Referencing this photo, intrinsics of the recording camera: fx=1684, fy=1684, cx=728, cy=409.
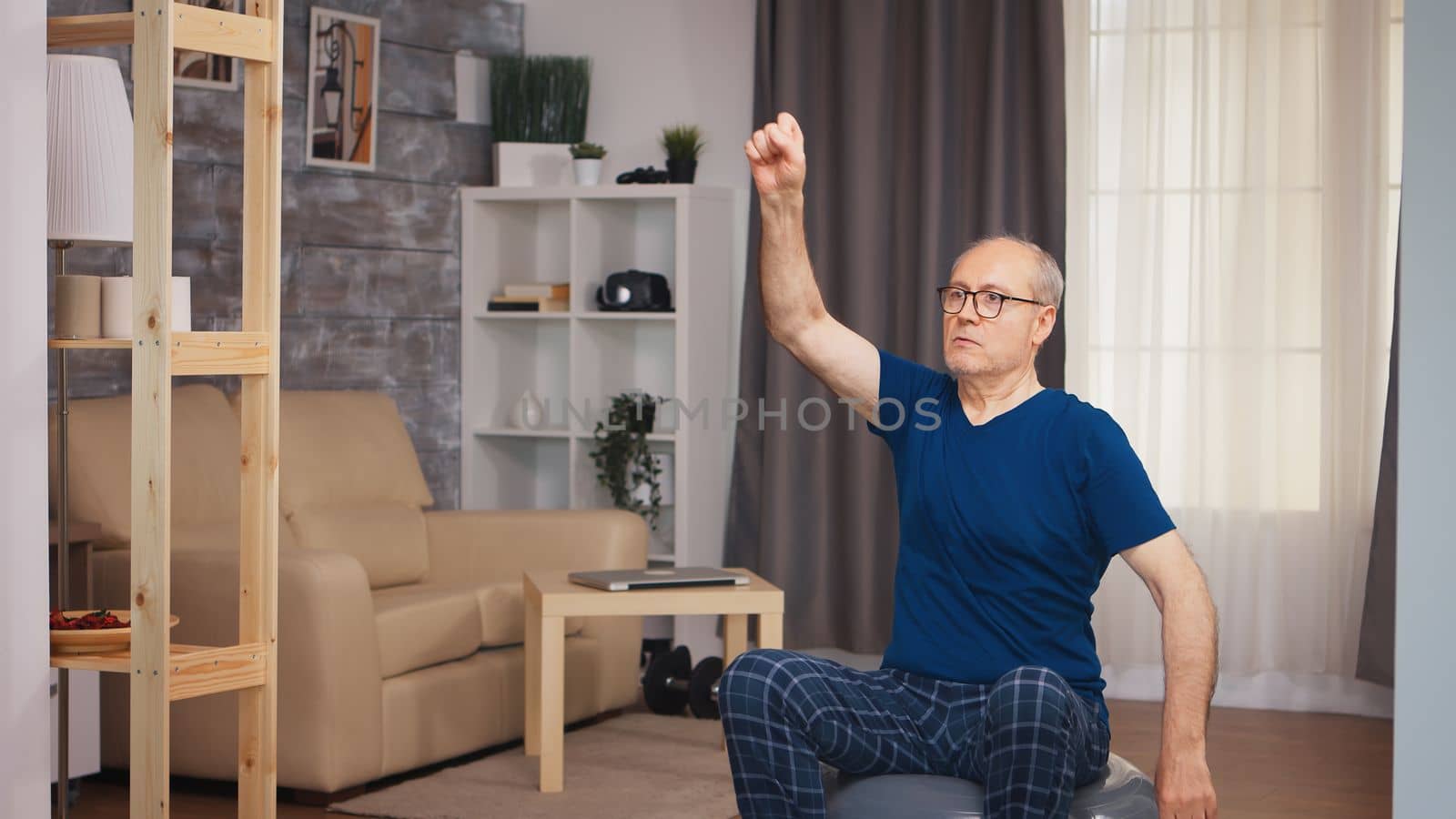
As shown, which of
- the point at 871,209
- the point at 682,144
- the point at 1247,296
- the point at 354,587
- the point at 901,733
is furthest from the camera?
the point at 682,144

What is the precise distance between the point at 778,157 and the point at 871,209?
2.70 metres

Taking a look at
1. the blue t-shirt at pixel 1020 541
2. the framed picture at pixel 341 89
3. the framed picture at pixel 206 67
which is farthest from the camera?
the framed picture at pixel 341 89

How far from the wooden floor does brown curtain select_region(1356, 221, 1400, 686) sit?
177 millimetres

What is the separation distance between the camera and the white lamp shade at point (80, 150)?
2676 mm

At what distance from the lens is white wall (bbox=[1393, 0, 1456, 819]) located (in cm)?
158

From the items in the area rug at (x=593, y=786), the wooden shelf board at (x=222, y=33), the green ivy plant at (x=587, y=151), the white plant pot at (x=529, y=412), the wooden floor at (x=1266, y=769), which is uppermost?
the green ivy plant at (x=587, y=151)

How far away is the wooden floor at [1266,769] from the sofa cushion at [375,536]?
1.82ft

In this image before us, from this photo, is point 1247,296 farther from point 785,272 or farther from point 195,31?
point 195,31

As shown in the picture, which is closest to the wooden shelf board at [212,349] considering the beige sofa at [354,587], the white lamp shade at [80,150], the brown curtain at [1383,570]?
the white lamp shade at [80,150]

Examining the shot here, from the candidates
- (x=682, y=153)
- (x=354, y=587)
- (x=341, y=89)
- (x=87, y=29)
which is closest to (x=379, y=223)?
(x=341, y=89)

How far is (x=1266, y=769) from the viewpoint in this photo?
4.02 metres

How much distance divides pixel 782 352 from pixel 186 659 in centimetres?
287

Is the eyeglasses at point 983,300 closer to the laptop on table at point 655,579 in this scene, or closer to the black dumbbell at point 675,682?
the laptop on table at point 655,579

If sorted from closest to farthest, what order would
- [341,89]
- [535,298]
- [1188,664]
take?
[1188,664] < [341,89] < [535,298]
